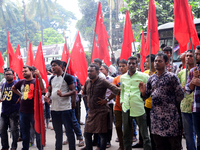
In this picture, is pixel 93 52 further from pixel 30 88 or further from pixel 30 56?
pixel 30 56

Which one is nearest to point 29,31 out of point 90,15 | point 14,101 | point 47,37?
point 47,37

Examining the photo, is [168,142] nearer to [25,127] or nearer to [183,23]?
[183,23]

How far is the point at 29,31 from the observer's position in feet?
147

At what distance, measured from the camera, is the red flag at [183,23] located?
13.7 feet

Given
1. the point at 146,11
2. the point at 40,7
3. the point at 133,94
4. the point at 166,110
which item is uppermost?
the point at 40,7

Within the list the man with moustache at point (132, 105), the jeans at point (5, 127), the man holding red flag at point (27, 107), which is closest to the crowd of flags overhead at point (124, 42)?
the man holding red flag at point (27, 107)

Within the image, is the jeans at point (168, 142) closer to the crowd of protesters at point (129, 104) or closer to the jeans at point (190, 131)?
the crowd of protesters at point (129, 104)

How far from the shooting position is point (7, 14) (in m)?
41.3

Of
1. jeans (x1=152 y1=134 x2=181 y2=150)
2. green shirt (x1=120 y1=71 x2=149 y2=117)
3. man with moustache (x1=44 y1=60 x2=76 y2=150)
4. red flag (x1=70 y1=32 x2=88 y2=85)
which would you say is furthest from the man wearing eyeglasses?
jeans (x1=152 y1=134 x2=181 y2=150)

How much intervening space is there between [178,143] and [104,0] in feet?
124

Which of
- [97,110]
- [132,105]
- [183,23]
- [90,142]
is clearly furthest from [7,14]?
[183,23]

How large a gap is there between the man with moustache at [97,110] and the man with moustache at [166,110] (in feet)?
3.56

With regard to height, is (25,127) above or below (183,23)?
below

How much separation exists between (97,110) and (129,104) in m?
0.59
